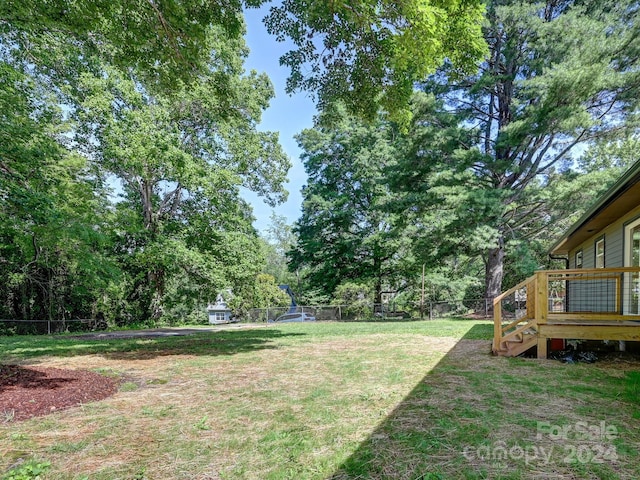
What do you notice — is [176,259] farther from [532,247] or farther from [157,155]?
[532,247]

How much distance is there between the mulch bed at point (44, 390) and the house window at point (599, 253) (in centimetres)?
1116

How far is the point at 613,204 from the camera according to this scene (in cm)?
627

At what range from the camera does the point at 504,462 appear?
2.30 meters

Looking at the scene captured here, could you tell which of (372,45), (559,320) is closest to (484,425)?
(559,320)

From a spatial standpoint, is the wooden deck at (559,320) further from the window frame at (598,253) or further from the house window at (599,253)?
the house window at (599,253)

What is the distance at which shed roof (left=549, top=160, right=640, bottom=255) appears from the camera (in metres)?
4.85

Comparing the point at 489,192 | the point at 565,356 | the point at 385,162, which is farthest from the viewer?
the point at 385,162

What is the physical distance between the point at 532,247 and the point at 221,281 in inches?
601

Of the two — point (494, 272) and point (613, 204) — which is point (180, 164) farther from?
point (494, 272)

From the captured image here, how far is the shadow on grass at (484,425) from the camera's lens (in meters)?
2.20

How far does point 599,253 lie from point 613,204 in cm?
403

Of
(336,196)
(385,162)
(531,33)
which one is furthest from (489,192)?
(336,196)

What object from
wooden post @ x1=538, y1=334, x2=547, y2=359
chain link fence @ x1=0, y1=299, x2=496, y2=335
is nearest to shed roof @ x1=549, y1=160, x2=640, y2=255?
wooden post @ x1=538, y1=334, x2=547, y2=359

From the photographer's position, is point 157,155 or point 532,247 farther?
point 532,247
